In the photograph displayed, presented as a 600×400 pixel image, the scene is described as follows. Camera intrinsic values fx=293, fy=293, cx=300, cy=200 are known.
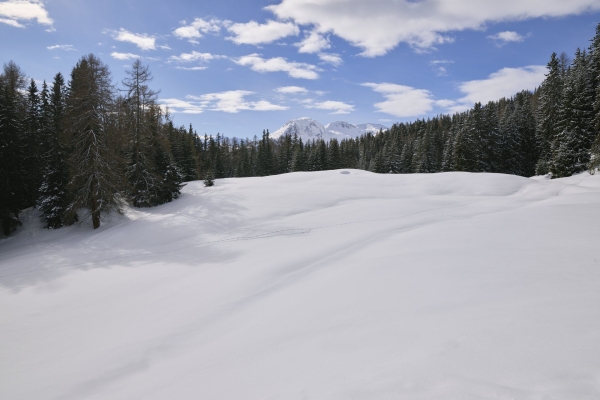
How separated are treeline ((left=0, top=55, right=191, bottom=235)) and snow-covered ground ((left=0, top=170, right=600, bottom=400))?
373 inches

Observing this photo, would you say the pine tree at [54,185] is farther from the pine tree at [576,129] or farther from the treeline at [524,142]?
the pine tree at [576,129]

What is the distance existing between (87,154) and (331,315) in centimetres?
2099

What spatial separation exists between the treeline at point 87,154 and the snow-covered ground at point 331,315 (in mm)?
9486

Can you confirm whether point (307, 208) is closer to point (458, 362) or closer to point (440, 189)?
point (440, 189)

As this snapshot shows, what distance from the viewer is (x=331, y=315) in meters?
5.03

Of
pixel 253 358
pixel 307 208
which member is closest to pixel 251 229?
pixel 307 208

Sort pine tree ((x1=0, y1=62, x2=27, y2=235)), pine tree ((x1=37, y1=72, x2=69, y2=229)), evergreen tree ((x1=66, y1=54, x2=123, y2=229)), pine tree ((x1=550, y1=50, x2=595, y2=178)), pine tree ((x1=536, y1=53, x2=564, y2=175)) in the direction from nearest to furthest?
evergreen tree ((x1=66, y1=54, x2=123, y2=229))
pine tree ((x1=0, y1=62, x2=27, y2=235))
pine tree ((x1=37, y1=72, x2=69, y2=229))
pine tree ((x1=550, y1=50, x2=595, y2=178))
pine tree ((x1=536, y1=53, x2=564, y2=175))

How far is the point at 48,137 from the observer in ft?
81.6

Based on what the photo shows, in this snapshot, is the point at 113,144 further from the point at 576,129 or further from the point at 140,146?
the point at 576,129

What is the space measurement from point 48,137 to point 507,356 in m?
32.8

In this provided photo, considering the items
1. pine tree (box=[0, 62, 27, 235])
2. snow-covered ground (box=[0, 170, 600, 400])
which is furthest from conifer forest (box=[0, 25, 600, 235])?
snow-covered ground (box=[0, 170, 600, 400])

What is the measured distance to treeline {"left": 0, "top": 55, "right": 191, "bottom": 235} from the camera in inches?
770

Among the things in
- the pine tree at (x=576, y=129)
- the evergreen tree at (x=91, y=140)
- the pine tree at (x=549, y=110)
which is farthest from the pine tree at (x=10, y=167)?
the pine tree at (x=549, y=110)

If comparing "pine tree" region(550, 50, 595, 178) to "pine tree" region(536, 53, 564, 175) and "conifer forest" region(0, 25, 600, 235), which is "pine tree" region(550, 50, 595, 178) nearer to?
"conifer forest" region(0, 25, 600, 235)
